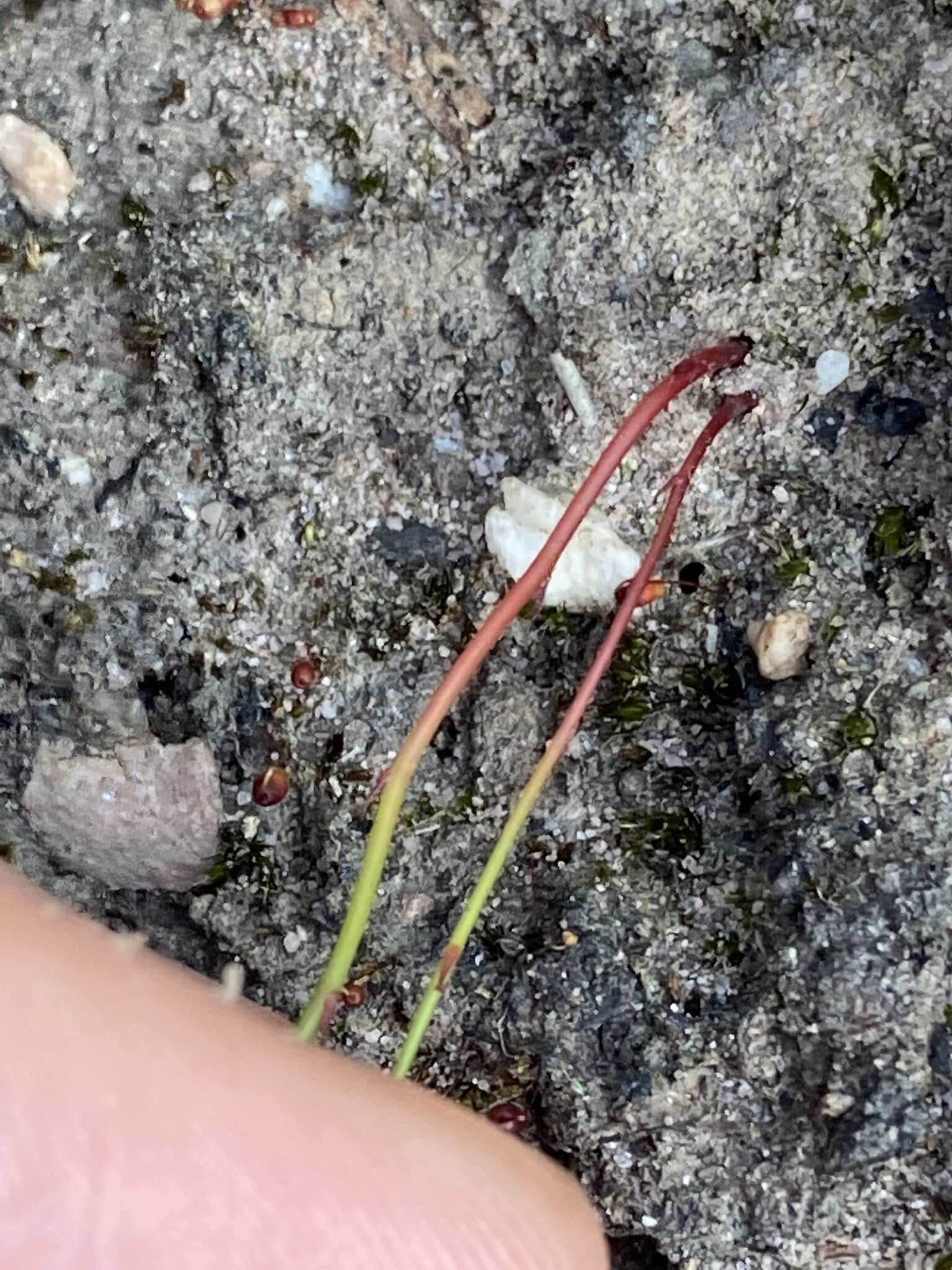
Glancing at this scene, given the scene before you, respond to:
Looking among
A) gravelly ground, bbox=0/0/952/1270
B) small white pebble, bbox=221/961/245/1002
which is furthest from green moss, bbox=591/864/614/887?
small white pebble, bbox=221/961/245/1002

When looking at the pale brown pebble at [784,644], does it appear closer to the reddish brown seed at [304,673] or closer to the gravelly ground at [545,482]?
the gravelly ground at [545,482]

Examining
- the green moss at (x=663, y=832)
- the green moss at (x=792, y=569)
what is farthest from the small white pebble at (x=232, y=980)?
the green moss at (x=792, y=569)

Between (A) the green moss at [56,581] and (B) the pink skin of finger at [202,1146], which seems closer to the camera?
(B) the pink skin of finger at [202,1146]

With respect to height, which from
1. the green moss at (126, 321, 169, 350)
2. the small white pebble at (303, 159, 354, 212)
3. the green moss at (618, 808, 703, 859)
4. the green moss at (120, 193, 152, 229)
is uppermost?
the small white pebble at (303, 159, 354, 212)

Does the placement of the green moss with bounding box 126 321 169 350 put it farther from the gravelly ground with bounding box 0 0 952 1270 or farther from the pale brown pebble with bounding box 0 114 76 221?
the pale brown pebble with bounding box 0 114 76 221

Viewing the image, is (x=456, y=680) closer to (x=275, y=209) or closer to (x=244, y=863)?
(x=244, y=863)

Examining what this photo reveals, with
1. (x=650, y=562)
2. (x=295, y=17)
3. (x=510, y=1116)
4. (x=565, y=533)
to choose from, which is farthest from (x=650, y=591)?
(x=295, y=17)

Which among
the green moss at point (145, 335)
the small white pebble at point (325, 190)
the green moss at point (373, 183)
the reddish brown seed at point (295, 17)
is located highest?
the reddish brown seed at point (295, 17)
